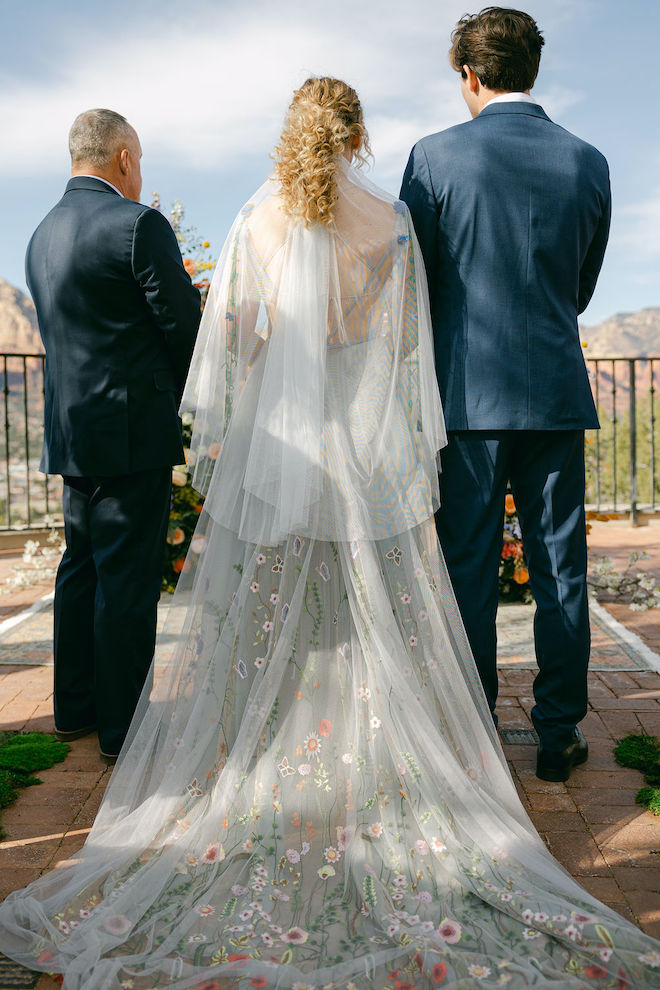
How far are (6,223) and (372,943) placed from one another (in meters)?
34.1

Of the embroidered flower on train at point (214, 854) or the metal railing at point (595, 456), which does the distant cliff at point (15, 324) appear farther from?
the embroidered flower on train at point (214, 854)

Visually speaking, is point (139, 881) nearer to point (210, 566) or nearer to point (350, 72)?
point (210, 566)

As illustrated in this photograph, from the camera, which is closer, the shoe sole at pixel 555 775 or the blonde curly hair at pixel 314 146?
the blonde curly hair at pixel 314 146

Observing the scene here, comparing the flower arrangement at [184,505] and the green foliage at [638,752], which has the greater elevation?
the flower arrangement at [184,505]

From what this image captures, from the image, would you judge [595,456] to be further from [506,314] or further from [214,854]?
[214,854]

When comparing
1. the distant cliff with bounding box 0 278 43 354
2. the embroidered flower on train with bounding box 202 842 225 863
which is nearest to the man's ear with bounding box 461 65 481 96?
the embroidered flower on train with bounding box 202 842 225 863

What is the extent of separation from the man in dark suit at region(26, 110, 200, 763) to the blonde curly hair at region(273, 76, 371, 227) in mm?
606

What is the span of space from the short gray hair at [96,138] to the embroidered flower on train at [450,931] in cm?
240

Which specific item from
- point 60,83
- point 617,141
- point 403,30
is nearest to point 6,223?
point 60,83

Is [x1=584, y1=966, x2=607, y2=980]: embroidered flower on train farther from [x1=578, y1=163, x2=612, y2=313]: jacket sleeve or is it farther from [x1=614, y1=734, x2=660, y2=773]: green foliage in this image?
[x1=578, y1=163, x2=612, y2=313]: jacket sleeve

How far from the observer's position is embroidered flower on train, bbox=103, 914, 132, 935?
165 cm

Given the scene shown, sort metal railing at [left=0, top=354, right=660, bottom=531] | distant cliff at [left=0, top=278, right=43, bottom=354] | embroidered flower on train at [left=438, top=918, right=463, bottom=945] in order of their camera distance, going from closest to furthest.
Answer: embroidered flower on train at [left=438, top=918, right=463, bottom=945] → metal railing at [left=0, top=354, right=660, bottom=531] → distant cliff at [left=0, top=278, right=43, bottom=354]

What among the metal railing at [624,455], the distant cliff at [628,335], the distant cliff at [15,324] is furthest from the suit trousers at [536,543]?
the distant cliff at [628,335]

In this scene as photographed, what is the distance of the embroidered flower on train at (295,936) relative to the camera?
163cm
